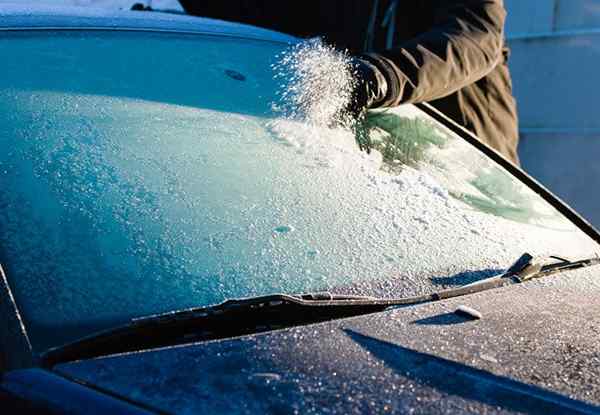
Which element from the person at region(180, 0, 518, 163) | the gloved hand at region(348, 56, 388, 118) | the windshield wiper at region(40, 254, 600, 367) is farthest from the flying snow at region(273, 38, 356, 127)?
the windshield wiper at region(40, 254, 600, 367)

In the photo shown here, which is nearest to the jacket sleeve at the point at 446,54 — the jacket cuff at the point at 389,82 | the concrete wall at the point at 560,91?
the jacket cuff at the point at 389,82

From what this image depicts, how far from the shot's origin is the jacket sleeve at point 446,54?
2588 millimetres

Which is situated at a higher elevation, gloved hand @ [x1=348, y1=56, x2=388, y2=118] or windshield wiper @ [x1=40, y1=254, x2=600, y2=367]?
gloved hand @ [x1=348, y1=56, x2=388, y2=118]

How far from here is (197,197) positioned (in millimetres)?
1806

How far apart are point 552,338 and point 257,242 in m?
0.53

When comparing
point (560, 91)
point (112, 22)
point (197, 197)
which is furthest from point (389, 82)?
point (560, 91)

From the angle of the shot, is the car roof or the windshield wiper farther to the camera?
the car roof

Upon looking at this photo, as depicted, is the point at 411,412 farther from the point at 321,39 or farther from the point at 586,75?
the point at 586,75

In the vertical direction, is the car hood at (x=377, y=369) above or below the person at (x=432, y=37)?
below

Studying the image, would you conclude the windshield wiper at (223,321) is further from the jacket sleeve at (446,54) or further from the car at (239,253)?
the jacket sleeve at (446,54)

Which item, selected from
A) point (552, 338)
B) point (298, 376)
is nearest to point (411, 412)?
point (298, 376)

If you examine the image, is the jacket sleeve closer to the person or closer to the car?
the person

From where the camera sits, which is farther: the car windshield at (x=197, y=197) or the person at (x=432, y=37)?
the person at (x=432, y=37)

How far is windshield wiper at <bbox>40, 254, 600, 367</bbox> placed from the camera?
1.46m
